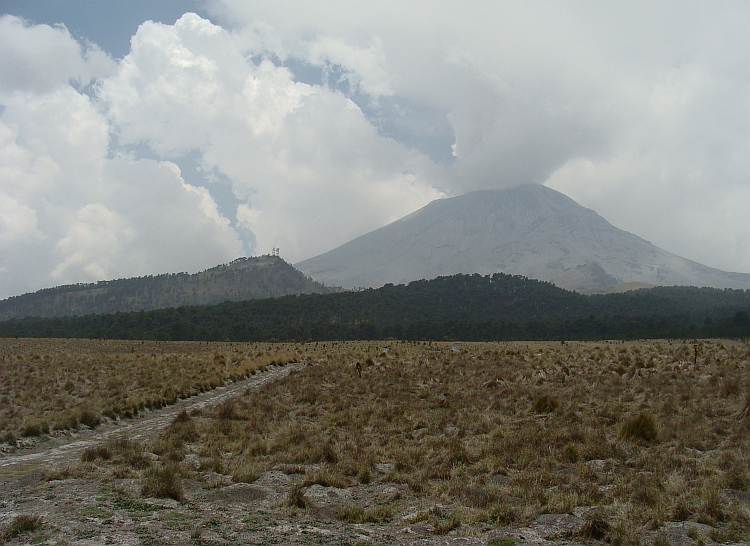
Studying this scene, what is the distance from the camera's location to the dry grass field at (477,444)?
6523 mm

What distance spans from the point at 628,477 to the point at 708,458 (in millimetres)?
1936

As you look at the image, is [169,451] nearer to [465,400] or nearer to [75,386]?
[465,400]

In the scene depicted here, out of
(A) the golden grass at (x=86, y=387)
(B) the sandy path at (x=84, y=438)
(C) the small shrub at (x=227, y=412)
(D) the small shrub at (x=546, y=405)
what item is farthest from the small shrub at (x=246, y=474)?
(D) the small shrub at (x=546, y=405)

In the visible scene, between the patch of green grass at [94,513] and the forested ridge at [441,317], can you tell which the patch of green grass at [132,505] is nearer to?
the patch of green grass at [94,513]

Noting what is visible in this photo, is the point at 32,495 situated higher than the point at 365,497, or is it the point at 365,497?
the point at 32,495

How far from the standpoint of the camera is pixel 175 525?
19.5 feet

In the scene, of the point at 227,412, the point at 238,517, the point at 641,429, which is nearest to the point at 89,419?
the point at 227,412

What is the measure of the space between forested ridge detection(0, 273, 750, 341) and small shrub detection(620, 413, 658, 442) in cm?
6105

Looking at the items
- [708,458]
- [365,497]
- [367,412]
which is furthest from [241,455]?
[708,458]

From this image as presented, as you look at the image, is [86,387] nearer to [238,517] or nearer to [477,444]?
[238,517]

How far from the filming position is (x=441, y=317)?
14125 cm

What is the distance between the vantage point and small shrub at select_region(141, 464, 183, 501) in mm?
7195

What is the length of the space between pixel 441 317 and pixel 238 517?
450ft

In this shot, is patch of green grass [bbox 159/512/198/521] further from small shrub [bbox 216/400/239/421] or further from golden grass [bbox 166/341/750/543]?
small shrub [bbox 216/400/239/421]
